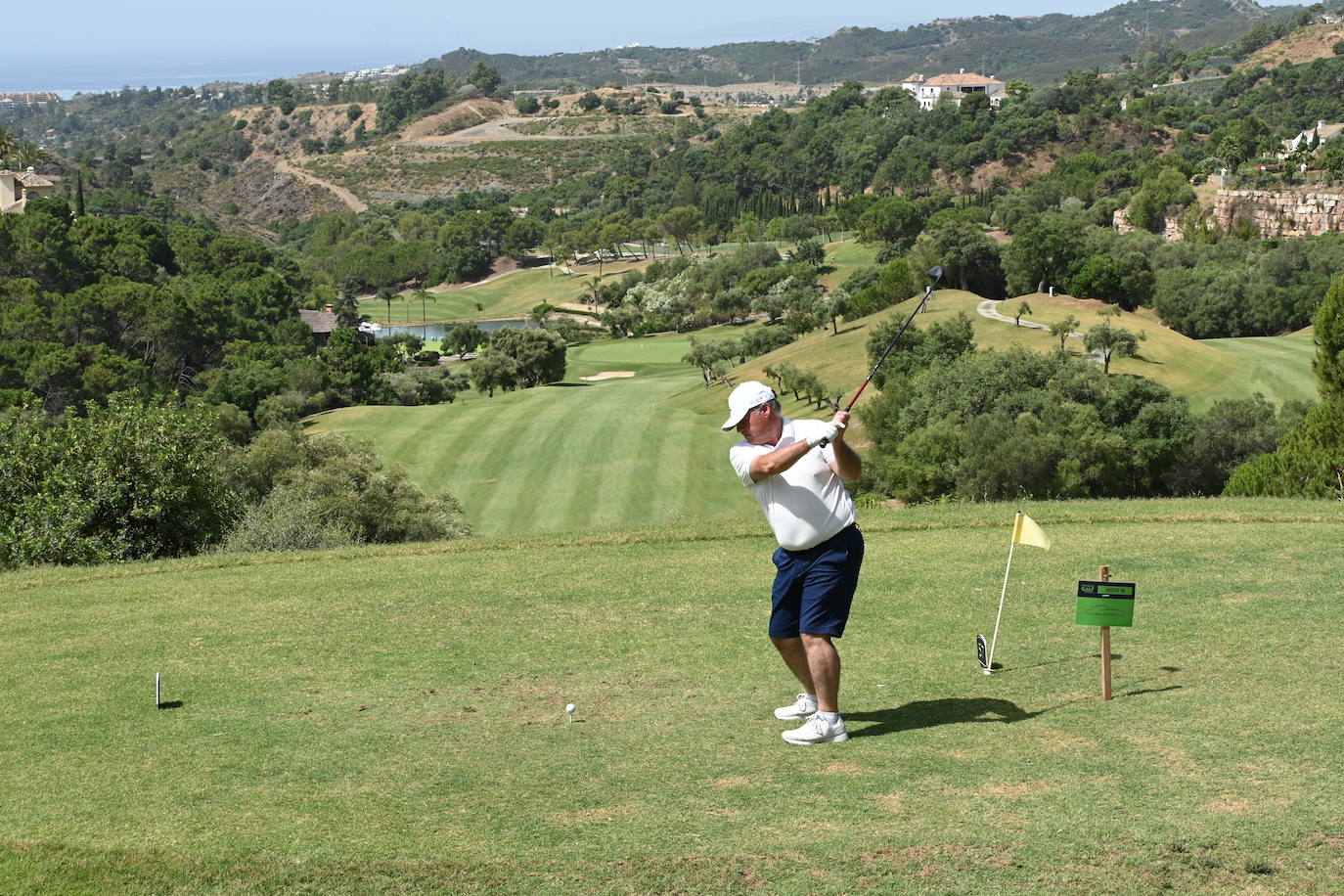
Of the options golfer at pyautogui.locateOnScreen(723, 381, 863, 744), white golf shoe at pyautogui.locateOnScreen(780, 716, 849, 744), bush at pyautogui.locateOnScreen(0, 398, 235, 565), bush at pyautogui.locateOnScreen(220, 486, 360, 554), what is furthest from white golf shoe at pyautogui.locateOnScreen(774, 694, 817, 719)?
bush at pyautogui.locateOnScreen(0, 398, 235, 565)

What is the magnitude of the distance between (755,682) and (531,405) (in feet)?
221

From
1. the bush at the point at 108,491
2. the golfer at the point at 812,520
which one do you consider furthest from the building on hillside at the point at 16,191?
the golfer at the point at 812,520

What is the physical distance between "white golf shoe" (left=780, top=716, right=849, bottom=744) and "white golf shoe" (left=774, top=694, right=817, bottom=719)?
470 mm

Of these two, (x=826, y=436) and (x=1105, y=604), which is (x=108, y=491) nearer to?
(x=826, y=436)

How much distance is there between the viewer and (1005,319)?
3105 inches

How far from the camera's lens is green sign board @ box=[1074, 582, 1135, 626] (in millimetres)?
9242

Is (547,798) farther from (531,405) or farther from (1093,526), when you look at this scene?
(531,405)

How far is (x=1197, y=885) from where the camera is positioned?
6.47 metres

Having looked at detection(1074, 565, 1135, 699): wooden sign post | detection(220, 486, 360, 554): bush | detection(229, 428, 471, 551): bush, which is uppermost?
detection(1074, 565, 1135, 699): wooden sign post

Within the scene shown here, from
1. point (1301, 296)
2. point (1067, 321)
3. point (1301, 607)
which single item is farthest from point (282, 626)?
point (1301, 296)

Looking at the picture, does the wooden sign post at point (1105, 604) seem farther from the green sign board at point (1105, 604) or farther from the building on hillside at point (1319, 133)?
the building on hillside at point (1319, 133)

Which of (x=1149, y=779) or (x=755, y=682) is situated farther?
(x=755, y=682)

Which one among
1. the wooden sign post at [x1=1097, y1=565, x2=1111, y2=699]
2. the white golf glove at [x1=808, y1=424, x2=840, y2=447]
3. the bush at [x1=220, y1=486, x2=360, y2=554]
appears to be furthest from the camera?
the bush at [x1=220, y1=486, x2=360, y2=554]

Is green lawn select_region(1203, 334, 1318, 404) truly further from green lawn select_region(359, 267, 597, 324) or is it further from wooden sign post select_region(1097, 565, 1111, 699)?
green lawn select_region(359, 267, 597, 324)
